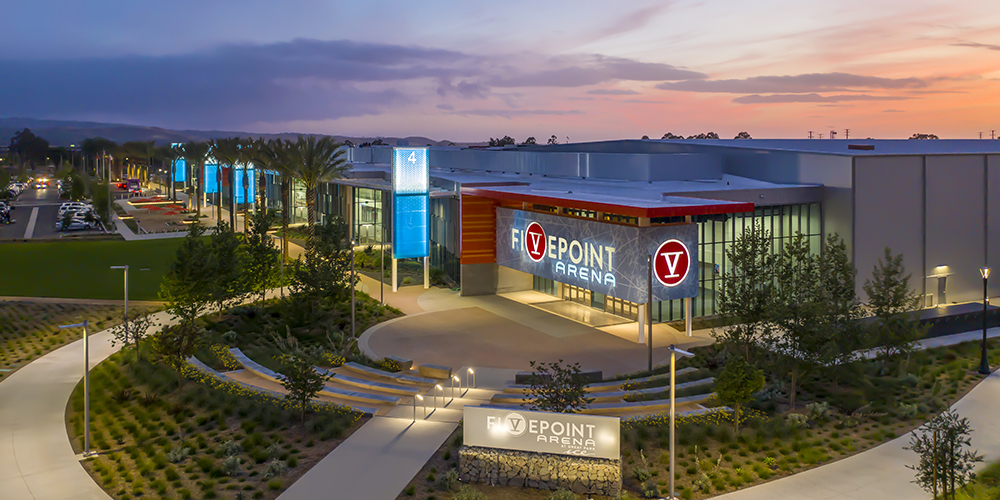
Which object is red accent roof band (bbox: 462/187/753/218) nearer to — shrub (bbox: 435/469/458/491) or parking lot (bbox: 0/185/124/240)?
shrub (bbox: 435/469/458/491)

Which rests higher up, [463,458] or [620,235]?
[620,235]

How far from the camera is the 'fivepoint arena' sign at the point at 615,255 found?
37156 mm

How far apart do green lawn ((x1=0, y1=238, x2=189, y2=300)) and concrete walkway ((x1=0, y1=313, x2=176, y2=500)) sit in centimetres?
1339

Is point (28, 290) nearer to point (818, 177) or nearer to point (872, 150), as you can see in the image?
point (818, 177)

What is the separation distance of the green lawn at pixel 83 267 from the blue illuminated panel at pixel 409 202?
573 inches

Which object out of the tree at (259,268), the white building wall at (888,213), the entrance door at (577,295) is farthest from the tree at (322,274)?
the white building wall at (888,213)

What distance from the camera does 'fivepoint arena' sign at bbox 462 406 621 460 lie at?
20.6 metres

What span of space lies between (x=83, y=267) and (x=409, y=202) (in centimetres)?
2677

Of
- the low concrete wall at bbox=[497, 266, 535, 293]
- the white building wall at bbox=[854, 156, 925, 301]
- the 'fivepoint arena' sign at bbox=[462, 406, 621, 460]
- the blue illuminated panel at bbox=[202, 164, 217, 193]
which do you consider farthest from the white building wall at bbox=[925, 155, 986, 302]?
the blue illuminated panel at bbox=[202, 164, 217, 193]

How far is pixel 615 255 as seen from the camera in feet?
126

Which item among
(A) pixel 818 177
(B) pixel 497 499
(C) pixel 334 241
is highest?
(A) pixel 818 177

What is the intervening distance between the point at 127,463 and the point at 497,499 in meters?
11.5

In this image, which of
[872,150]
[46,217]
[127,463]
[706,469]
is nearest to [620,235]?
[706,469]

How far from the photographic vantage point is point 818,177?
147 ft
